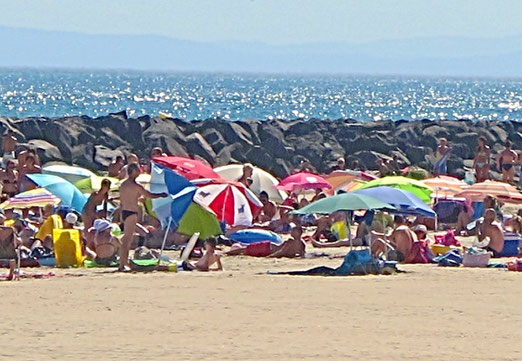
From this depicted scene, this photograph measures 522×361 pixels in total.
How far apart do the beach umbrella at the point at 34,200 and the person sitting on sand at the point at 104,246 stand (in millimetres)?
1786

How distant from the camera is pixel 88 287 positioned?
37.8 ft

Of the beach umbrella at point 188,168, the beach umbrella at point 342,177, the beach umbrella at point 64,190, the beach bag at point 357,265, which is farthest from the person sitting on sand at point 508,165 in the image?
the beach bag at point 357,265

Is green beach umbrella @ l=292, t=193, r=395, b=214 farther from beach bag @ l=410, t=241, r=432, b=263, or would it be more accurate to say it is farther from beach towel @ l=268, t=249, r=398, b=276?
beach bag @ l=410, t=241, r=432, b=263

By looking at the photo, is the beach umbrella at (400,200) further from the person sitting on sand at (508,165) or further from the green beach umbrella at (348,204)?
the person sitting on sand at (508,165)

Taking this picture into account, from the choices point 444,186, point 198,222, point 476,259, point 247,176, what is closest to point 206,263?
point 198,222

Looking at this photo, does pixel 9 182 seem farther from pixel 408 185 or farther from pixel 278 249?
pixel 408 185

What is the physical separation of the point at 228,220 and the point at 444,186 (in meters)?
3.41

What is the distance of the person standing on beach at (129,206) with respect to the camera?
12.8 metres

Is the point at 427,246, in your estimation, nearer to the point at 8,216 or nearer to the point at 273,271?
the point at 273,271

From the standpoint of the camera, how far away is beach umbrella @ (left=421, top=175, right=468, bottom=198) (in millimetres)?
17000

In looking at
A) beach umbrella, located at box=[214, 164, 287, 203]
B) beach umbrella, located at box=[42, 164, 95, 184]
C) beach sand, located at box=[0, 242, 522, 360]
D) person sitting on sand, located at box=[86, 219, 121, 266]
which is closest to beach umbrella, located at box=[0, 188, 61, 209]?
beach umbrella, located at box=[42, 164, 95, 184]

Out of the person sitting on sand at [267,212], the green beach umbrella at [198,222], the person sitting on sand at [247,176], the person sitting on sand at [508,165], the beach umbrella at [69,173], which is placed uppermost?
the green beach umbrella at [198,222]

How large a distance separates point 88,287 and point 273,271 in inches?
88.9

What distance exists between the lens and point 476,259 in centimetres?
1351
